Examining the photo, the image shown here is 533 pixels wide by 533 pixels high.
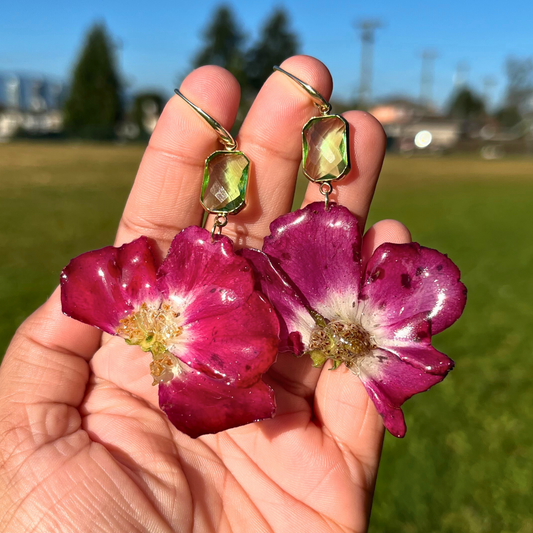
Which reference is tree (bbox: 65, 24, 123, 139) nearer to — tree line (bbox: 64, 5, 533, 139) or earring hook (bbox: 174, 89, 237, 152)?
tree line (bbox: 64, 5, 533, 139)

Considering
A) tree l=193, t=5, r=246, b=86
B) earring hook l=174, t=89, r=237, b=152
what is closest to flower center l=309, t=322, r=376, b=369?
earring hook l=174, t=89, r=237, b=152

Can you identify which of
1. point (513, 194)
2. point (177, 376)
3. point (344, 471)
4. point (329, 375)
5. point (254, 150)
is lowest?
point (513, 194)

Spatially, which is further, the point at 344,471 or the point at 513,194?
the point at 513,194

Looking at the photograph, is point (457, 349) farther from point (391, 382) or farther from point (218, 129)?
point (218, 129)

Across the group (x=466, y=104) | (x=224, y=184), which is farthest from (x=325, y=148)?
(x=466, y=104)

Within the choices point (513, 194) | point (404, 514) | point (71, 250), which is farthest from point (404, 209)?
point (404, 514)

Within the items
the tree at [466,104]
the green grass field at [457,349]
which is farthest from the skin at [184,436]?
the tree at [466,104]

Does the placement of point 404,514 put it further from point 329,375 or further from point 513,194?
point 513,194
